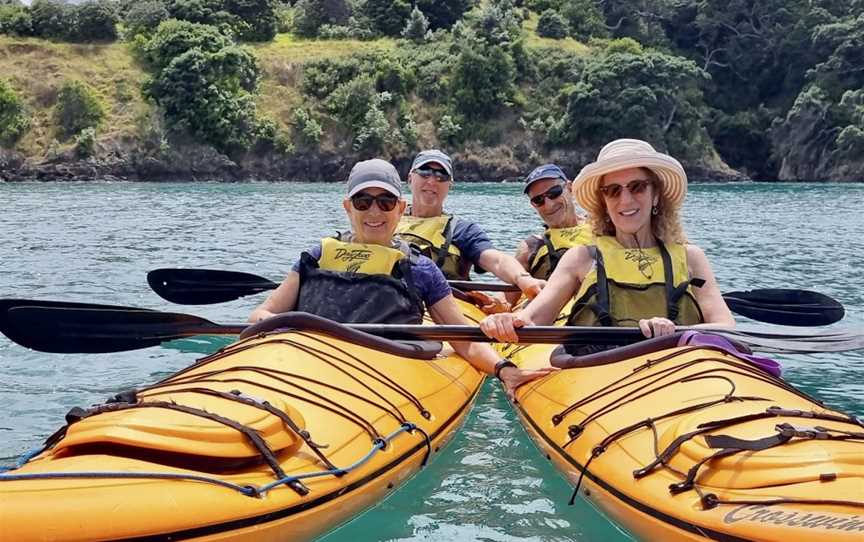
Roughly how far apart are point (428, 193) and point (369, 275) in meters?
2.37

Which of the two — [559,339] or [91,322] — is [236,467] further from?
[91,322]

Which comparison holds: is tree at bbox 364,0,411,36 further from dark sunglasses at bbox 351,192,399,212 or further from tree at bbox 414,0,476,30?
dark sunglasses at bbox 351,192,399,212

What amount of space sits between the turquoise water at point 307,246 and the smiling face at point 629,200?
115 cm

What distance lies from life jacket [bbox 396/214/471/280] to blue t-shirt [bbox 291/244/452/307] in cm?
188

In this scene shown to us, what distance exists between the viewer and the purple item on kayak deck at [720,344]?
3314 mm

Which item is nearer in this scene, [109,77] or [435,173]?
[435,173]

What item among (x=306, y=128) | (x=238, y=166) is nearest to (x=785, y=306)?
(x=238, y=166)

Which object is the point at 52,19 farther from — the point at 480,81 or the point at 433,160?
the point at 433,160

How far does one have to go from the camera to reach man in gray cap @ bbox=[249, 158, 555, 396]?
12.9ft

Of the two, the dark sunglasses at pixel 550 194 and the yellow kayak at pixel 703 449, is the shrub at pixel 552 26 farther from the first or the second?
the yellow kayak at pixel 703 449

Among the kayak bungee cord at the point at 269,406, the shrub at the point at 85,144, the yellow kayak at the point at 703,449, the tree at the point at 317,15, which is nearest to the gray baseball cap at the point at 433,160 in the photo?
the yellow kayak at the point at 703,449

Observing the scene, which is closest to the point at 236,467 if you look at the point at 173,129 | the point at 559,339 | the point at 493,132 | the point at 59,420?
the point at 559,339

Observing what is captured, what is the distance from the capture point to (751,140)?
47.2 metres

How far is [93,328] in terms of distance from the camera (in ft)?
14.1
